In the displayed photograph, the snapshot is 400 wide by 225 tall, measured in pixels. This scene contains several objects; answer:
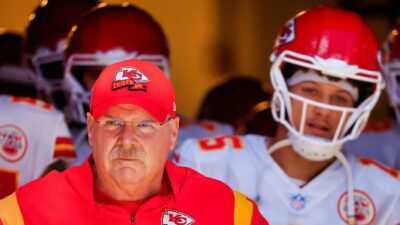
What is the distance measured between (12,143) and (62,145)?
0.21 metres

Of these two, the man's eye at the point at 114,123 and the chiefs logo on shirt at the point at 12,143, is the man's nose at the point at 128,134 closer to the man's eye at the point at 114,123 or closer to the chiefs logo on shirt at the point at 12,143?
the man's eye at the point at 114,123

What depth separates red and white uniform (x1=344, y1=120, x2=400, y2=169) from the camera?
4070mm

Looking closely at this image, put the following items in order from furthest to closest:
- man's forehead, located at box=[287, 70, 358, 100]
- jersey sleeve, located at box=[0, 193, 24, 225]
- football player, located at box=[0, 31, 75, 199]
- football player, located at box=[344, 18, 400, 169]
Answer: football player, located at box=[344, 18, 400, 169]
man's forehead, located at box=[287, 70, 358, 100]
football player, located at box=[0, 31, 75, 199]
jersey sleeve, located at box=[0, 193, 24, 225]

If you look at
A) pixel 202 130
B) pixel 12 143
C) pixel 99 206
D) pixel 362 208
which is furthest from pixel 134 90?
pixel 202 130

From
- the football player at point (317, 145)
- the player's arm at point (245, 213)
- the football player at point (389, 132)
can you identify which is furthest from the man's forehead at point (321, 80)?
the player's arm at point (245, 213)

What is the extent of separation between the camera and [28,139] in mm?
3273

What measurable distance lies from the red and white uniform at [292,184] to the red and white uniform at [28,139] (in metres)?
0.48

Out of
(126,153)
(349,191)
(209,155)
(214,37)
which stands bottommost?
(214,37)

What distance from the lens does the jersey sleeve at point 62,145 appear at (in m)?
3.31

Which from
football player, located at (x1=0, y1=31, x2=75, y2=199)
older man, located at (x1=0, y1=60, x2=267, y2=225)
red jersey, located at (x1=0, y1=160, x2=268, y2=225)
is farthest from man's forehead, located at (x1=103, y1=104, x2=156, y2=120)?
football player, located at (x1=0, y1=31, x2=75, y2=199)

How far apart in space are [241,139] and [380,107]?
308cm

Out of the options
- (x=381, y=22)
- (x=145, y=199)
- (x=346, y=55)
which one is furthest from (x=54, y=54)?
(x=381, y=22)

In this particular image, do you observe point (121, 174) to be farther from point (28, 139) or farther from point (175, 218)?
point (28, 139)

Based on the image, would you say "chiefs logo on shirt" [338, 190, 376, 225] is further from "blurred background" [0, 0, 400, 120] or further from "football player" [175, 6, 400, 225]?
"blurred background" [0, 0, 400, 120]
